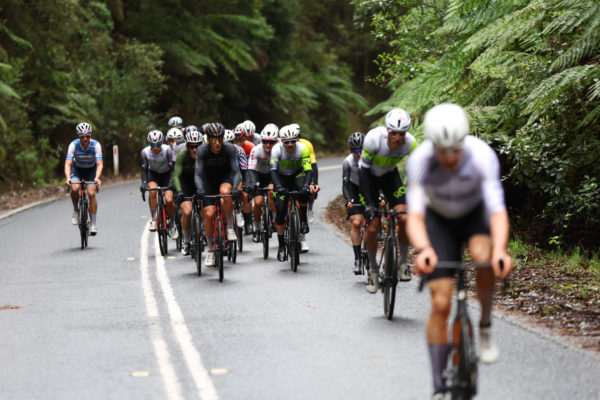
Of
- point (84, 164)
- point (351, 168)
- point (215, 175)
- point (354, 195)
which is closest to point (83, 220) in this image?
point (84, 164)

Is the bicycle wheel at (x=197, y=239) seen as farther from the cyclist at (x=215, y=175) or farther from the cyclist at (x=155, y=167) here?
the cyclist at (x=155, y=167)

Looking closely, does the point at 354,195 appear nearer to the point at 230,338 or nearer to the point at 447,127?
the point at 230,338

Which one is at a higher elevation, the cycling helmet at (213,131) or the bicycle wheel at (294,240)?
the cycling helmet at (213,131)

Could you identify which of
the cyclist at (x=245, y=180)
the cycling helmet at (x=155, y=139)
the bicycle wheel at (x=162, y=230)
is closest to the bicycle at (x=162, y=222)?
the bicycle wheel at (x=162, y=230)

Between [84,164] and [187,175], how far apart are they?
3708 millimetres

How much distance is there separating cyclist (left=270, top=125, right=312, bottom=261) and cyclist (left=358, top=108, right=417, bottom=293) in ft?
8.58

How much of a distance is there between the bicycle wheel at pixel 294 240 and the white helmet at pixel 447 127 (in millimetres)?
7209

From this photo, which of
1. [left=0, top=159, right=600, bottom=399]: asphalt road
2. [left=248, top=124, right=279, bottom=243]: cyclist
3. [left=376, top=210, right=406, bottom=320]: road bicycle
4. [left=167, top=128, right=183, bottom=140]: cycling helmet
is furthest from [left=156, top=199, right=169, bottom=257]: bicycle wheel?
[left=376, top=210, right=406, bottom=320]: road bicycle

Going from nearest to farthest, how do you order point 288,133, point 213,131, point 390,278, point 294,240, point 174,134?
point 390,278
point 213,131
point 294,240
point 288,133
point 174,134

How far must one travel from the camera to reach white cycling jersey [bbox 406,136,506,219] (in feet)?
18.1

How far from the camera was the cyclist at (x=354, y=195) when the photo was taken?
441 inches

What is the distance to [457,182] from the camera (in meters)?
5.61

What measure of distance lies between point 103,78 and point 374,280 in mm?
25003

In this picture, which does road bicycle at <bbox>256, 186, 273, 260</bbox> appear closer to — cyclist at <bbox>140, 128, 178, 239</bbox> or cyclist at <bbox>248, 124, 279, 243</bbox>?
cyclist at <bbox>248, 124, 279, 243</bbox>
